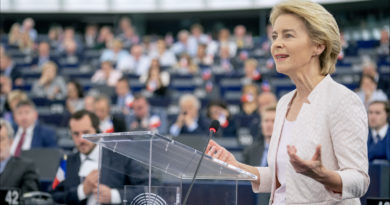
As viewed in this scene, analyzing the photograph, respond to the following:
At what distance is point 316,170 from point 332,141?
0.21 metres

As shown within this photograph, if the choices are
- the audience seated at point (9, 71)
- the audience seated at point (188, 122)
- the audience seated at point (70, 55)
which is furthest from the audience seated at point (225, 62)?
the audience seated at point (188, 122)

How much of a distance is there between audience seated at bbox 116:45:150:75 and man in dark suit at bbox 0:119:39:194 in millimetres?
8990

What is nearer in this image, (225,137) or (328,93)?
(328,93)

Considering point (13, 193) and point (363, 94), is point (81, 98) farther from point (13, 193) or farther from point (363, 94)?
point (13, 193)

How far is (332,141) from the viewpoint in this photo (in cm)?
212

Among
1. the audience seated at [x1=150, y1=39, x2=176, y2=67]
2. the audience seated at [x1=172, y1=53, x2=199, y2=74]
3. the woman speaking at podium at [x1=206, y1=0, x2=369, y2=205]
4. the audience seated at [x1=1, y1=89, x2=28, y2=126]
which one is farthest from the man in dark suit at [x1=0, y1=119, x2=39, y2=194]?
the audience seated at [x1=150, y1=39, x2=176, y2=67]

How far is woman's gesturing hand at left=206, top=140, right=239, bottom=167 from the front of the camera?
8.16ft

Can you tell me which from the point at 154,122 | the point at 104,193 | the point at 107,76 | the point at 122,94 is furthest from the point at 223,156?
the point at 107,76

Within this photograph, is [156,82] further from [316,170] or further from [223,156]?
[316,170]

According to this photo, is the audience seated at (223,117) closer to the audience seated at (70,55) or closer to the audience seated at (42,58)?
the audience seated at (70,55)

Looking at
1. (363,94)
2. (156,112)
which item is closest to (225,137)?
(156,112)

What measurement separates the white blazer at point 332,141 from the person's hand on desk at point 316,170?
0.03 metres

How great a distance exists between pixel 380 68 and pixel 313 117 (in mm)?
10613

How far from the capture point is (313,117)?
7.10 ft
